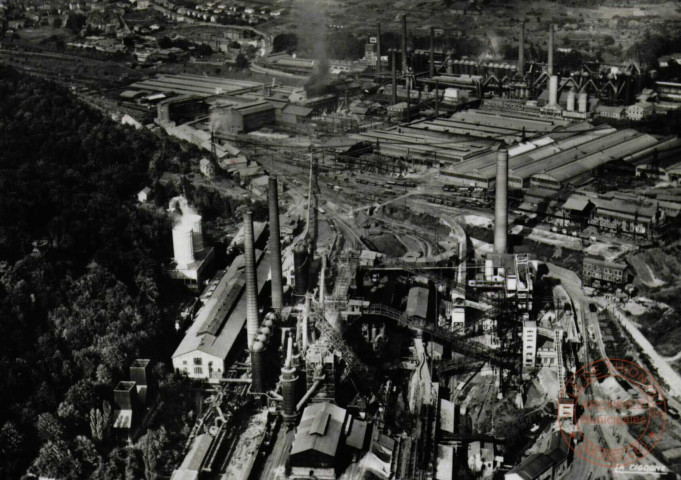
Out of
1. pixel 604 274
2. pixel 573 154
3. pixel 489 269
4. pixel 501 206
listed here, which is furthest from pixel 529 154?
pixel 489 269

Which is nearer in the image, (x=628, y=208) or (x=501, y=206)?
(x=501, y=206)

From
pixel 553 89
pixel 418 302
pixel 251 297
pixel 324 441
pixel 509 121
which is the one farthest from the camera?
pixel 553 89

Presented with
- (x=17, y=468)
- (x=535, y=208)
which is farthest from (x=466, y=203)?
(x=17, y=468)

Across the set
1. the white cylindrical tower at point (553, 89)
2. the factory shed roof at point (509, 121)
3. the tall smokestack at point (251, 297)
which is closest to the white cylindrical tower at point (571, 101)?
the white cylindrical tower at point (553, 89)

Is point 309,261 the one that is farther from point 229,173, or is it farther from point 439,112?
point 439,112

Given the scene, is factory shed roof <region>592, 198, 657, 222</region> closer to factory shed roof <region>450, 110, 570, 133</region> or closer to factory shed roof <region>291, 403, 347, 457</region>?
factory shed roof <region>450, 110, 570, 133</region>

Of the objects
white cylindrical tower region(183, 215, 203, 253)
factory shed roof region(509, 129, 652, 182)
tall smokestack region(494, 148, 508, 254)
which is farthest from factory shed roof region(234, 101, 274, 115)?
tall smokestack region(494, 148, 508, 254)

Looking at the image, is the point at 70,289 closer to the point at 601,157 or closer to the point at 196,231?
the point at 196,231

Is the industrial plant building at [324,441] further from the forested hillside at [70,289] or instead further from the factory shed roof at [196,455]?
the forested hillside at [70,289]
